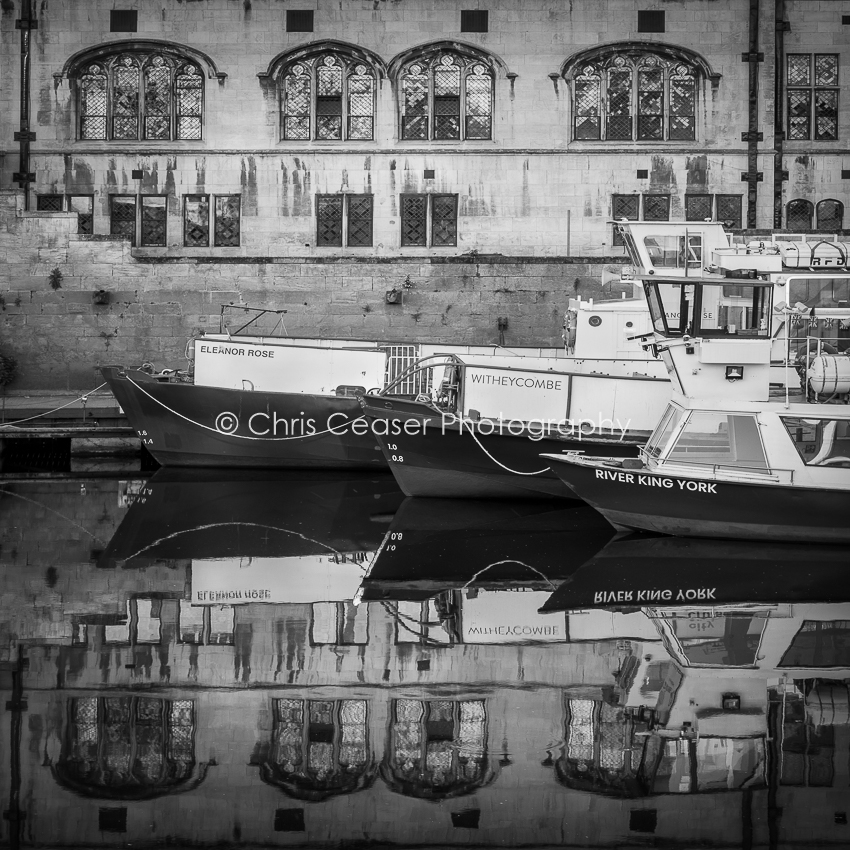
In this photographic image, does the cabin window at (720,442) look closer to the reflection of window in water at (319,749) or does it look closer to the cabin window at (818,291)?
the cabin window at (818,291)

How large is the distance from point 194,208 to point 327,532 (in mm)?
16013

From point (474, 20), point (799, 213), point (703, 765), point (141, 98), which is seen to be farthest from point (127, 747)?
point (799, 213)

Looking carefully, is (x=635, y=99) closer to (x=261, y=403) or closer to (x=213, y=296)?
(x=213, y=296)

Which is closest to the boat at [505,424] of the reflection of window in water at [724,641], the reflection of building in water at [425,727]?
the reflection of building in water at [425,727]

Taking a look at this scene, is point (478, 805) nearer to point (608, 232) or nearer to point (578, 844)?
point (578, 844)

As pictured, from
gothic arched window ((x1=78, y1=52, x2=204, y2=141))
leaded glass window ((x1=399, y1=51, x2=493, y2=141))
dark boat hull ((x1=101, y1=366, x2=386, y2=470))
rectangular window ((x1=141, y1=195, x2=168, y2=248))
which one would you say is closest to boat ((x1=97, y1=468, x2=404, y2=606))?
dark boat hull ((x1=101, y1=366, x2=386, y2=470))

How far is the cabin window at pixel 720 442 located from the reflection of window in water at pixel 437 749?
7.01 meters

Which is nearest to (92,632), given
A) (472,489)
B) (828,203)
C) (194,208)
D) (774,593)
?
(774,593)

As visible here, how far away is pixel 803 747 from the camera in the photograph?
10.4 meters

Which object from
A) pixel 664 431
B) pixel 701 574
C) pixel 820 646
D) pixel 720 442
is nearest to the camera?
pixel 820 646

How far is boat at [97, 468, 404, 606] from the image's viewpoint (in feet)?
52.3

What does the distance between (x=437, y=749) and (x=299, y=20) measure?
25708 millimetres

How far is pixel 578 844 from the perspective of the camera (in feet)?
29.5

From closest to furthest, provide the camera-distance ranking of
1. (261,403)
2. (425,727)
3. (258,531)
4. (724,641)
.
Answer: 1. (425,727)
2. (724,641)
3. (258,531)
4. (261,403)
